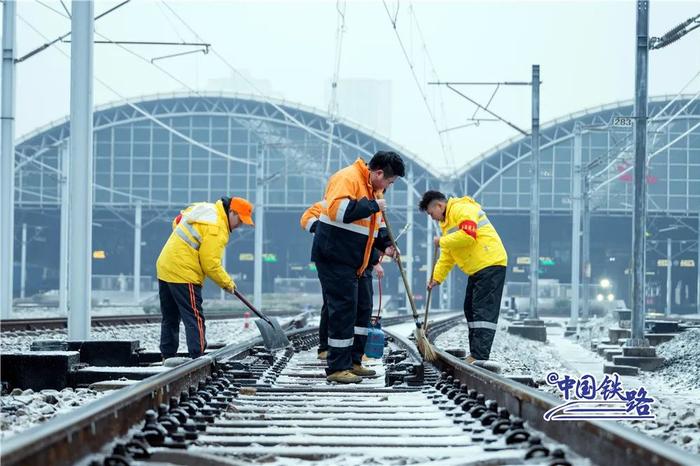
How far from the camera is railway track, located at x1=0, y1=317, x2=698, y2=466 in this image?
3451 mm

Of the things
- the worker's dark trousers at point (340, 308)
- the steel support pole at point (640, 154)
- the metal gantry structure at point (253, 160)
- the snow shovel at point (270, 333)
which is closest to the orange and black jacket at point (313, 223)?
the snow shovel at point (270, 333)

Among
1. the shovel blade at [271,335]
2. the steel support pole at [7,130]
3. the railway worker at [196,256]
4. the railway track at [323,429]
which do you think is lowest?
the shovel blade at [271,335]

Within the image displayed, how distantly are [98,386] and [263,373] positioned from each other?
1566mm

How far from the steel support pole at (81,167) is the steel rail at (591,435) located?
537 centimetres

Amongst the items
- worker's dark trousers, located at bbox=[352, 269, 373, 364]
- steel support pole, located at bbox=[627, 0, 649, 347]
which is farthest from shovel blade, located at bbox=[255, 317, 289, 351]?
steel support pole, located at bbox=[627, 0, 649, 347]

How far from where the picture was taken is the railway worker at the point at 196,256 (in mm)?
8672

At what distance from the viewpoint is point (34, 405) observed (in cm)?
565

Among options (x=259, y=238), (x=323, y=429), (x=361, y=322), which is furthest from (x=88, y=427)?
(x=259, y=238)

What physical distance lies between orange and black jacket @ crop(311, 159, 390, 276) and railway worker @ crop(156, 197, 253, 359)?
1511 mm

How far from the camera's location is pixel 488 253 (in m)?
9.05

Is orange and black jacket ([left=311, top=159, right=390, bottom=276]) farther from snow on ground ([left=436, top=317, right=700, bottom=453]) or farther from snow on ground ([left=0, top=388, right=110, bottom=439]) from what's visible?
snow on ground ([left=0, top=388, right=110, bottom=439])

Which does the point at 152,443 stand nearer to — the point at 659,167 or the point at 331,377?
the point at 331,377

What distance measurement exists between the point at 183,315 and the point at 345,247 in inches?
84.8

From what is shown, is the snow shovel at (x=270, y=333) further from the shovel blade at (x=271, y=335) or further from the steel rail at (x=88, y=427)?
Answer: the steel rail at (x=88, y=427)
